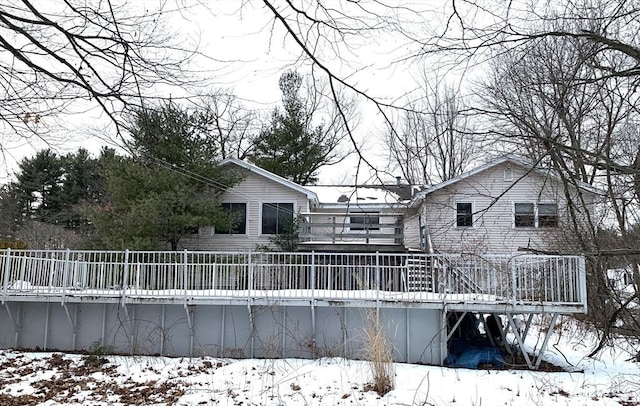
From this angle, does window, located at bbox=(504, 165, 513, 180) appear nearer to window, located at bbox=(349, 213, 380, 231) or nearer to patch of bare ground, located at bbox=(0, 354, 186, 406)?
window, located at bbox=(349, 213, 380, 231)

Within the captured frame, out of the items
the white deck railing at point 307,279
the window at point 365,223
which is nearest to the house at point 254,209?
the window at point 365,223

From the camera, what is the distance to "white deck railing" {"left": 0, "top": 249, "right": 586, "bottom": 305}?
10.2 m

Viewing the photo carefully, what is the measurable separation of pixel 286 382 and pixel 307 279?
3322 millimetres

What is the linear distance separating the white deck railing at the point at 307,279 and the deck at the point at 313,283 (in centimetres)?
2

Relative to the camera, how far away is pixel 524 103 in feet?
27.9

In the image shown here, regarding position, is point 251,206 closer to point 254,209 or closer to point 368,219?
point 254,209

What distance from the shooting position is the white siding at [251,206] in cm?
1905

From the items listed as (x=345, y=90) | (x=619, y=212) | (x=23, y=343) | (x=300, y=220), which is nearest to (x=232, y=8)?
(x=345, y=90)

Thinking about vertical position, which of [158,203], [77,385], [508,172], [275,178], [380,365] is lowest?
[77,385]

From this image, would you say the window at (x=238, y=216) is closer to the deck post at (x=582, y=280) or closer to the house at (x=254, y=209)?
the house at (x=254, y=209)

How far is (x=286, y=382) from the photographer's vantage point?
350 inches

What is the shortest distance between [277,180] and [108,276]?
28.4 ft

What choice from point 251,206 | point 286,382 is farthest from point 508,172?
Answer: point 286,382

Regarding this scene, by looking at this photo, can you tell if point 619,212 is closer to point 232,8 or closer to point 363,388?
point 363,388
